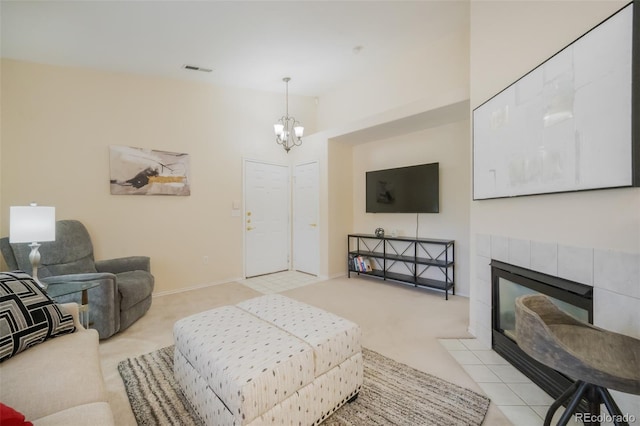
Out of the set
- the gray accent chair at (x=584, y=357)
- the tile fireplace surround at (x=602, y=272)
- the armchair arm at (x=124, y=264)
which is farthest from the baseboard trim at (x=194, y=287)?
the gray accent chair at (x=584, y=357)

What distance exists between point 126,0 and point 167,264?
9.72ft

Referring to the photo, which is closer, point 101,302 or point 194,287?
point 101,302

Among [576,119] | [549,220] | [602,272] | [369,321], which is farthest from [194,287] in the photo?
[576,119]

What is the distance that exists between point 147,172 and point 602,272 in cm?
442

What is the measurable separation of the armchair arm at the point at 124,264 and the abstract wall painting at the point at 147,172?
850 millimetres

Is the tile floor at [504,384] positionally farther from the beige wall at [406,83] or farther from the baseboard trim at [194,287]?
the baseboard trim at [194,287]

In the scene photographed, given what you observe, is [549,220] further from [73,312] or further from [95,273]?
[95,273]

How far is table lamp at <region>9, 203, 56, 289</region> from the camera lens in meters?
2.10

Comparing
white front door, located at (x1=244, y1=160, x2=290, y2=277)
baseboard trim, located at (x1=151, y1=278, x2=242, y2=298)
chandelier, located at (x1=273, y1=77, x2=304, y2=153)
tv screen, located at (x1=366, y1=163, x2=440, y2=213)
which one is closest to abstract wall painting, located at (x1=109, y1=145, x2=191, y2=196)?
white front door, located at (x1=244, y1=160, x2=290, y2=277)

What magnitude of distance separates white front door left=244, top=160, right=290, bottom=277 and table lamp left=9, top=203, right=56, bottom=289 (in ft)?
8.21

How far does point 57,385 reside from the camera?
1055 mm

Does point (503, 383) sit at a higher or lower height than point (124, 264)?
lower

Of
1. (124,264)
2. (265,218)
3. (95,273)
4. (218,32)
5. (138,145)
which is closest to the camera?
(95,273)

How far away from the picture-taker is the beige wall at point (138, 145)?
9.60 ft
